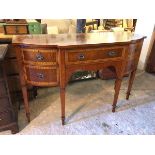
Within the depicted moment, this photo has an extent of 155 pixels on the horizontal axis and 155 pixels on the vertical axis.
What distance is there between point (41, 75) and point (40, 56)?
0.17 meters

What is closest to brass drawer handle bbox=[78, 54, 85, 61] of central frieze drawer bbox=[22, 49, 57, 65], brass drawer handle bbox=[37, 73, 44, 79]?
central frieze drawer bbox=[22, 49, 57, 65]

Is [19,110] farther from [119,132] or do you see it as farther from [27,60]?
[119,132]

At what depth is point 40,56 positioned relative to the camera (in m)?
1.30

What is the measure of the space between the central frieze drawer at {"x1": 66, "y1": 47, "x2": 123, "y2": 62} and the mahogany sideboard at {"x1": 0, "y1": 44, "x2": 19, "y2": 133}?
0.49 m

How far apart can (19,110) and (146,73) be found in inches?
77.6

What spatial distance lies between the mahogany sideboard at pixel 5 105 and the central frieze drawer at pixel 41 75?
184mm

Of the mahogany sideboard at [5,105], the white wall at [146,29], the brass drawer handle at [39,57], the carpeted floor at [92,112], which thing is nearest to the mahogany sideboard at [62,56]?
the brass drawer handle at [39,57]

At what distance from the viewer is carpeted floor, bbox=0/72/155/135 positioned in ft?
5.25

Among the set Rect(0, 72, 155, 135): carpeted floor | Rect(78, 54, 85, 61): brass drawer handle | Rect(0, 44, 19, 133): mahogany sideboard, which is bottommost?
Rect(0, 72, 155, 135): carpeted floor

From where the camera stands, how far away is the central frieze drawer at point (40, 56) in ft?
4.23

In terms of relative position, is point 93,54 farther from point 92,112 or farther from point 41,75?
point 92,112

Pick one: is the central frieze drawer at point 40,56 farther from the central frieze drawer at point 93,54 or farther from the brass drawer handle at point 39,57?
the central frieze drawer at point 93,54

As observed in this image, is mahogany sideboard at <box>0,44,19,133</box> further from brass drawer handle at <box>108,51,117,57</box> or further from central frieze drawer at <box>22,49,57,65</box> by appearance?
brass drawer handle at <box>108,51,117,57</box>
